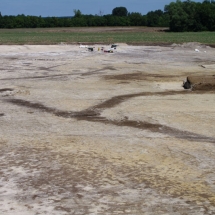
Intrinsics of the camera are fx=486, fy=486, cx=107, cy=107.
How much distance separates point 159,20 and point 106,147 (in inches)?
3288

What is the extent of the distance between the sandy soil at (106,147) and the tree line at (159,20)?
182 ft

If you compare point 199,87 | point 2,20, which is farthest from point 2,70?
point 2,20

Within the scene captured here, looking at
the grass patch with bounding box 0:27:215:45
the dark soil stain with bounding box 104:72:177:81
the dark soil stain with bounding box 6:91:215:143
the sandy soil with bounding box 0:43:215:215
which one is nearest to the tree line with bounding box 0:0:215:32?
the grass patch with bounding box 0:27:215:45

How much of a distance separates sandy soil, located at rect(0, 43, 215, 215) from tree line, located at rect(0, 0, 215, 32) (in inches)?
2187

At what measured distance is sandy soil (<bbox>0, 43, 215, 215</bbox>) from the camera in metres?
6.57

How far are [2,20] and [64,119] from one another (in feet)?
259

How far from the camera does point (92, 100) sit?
44.8ft

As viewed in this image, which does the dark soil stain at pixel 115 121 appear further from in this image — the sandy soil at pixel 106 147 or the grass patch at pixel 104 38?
the grass patch at pixel 104 38

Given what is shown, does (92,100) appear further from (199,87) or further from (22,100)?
(199,87)

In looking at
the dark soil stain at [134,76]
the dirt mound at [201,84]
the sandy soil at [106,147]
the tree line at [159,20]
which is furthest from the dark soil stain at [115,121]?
the tree line at [159,20]

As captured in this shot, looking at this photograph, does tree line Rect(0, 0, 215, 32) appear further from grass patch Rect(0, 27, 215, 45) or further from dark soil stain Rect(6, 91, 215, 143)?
dark soil stain Rect(6, 91, 215, 143)

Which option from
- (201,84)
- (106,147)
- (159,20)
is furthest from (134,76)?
(159,20)

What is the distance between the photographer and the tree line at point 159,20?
71.2 metres

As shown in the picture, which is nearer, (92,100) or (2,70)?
(92,100)
